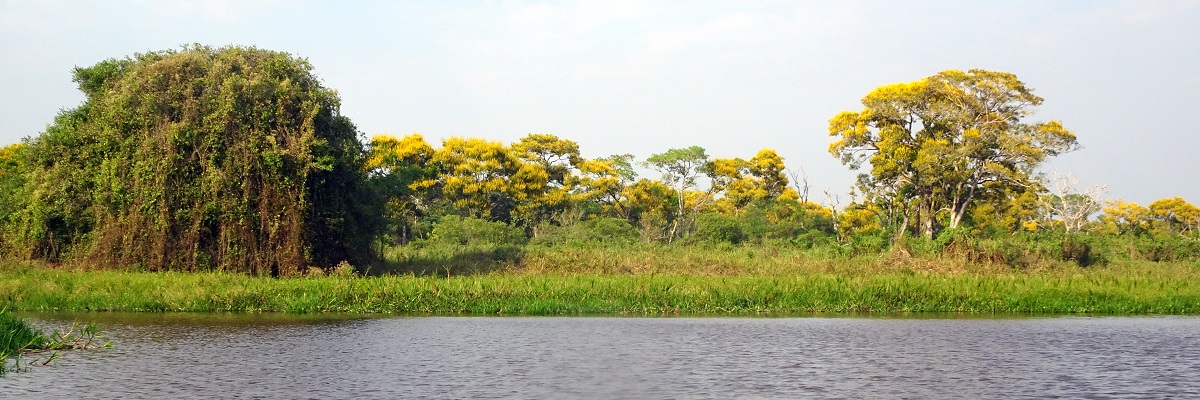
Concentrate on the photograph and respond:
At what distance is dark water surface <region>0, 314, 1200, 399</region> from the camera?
1433cm

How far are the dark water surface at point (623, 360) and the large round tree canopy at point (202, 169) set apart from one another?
7558 mm

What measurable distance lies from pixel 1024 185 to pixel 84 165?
119ft

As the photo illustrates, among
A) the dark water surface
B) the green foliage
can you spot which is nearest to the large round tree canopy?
the dark water surface

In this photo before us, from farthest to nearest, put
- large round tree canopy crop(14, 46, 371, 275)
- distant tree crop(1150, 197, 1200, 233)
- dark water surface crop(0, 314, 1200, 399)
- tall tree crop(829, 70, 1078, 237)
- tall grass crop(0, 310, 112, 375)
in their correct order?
distant tree crop(1150, 197, 1200, 233) < tall tree crop(829, 70, 1078, 237) < large round tree canopy crop(14, 46, 371, 275) < tall grass crop(0, 310, 112, 375) < dark water surface crop(0, 314, 1200, 399)

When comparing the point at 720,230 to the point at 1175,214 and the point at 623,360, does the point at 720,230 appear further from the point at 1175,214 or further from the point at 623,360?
the point at 1175,214

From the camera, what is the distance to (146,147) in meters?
31.3

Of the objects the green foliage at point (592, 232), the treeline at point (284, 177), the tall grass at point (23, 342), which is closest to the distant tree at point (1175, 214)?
the treeline at point (284, 177)

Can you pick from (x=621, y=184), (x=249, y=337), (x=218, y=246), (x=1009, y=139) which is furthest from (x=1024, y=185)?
(x=249, y=337)

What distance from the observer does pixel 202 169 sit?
31.9 metres

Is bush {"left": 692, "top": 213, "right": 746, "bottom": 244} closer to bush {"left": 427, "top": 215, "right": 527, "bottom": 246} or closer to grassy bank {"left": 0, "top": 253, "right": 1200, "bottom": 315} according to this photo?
bush {"left": 427, "top": 215, "right": 527, "bottom": 246}

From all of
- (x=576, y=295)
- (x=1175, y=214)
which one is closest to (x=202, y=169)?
(x=576, y=295)

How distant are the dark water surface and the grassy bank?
2.53 m

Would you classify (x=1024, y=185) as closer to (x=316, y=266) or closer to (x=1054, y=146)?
(x=1054, y=146)

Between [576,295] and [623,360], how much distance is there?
401 inches
